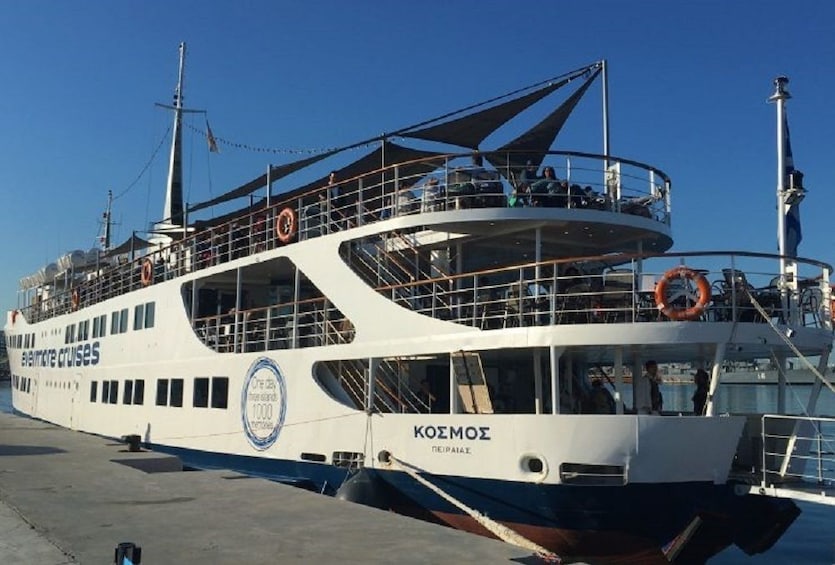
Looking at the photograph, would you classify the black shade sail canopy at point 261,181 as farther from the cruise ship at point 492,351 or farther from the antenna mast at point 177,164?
the antenna mast at point 177,164

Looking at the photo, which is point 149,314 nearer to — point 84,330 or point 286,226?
point 286,226

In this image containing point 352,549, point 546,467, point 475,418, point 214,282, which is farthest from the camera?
point 214,282

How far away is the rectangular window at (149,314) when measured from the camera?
2169 centimetres

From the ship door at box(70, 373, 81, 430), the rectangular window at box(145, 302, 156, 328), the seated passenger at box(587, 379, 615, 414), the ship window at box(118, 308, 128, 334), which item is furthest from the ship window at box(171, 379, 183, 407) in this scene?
the seated passenger at box(587, 379, 615, 414)

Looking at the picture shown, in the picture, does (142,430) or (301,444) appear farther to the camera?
(142,430)

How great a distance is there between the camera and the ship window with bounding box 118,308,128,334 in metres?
23.6

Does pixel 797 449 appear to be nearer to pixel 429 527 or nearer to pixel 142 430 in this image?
pixel 429 527

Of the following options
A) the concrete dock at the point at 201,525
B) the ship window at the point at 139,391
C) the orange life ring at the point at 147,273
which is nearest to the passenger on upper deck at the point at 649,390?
→ the concrete dock at the point at 201,525

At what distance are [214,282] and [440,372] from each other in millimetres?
8402

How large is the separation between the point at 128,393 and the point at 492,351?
1404 cm

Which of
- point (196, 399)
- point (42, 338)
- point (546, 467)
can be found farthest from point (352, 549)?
point (42, 338)

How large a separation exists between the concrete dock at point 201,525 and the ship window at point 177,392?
5524 mm

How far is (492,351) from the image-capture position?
43.6ft

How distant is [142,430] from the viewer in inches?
856
